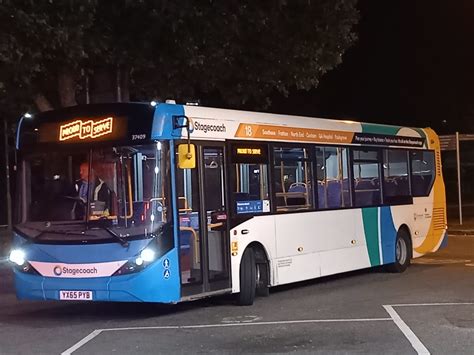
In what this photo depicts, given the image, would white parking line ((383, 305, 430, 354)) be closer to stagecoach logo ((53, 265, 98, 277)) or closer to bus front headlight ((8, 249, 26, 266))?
stagecoach logo ((53, 265, 98, 277))

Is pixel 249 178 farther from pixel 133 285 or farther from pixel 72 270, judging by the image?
pixel 72 270

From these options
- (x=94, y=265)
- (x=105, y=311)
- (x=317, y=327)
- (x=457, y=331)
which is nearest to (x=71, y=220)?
(x=94, y=265)

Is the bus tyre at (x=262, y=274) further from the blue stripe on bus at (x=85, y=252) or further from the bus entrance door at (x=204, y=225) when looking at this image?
the blue stripe on bus at (x=85, y=252)

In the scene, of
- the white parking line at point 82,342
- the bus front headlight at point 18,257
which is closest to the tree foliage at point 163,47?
the bus front headlight at point 18,257

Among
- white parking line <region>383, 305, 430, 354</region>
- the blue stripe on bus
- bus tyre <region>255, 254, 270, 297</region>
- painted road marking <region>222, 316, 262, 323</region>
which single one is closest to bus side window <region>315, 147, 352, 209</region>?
bus tyre <region>255, 254, 270, 297</region>

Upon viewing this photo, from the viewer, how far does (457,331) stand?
30.4 feet

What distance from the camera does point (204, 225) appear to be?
10953 mm

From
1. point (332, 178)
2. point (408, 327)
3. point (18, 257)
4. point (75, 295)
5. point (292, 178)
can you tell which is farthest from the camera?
point (332, 178)

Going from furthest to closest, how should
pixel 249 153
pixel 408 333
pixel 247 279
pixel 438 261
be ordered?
pixel 438 261, pixel 249 153, pixel 247 279, pixel 408 333

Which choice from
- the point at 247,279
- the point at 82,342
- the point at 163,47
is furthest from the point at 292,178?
the point at 163,47

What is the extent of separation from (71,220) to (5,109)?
9.24 metres

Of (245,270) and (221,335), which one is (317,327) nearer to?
(221,335)

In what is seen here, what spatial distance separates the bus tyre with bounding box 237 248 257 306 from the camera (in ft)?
38.1

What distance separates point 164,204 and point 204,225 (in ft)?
2.95
